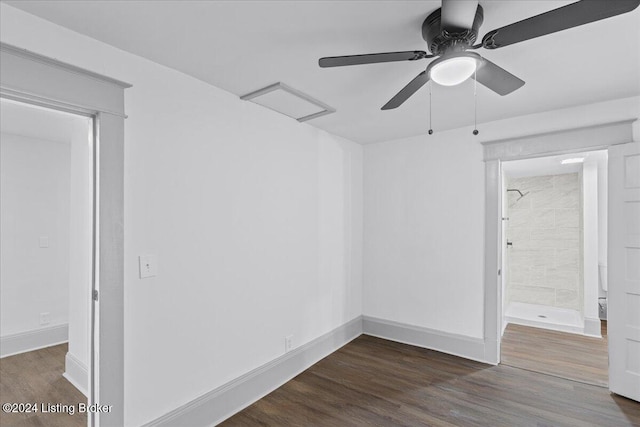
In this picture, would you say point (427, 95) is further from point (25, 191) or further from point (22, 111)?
point (25, 191)

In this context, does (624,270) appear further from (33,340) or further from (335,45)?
(33,340)

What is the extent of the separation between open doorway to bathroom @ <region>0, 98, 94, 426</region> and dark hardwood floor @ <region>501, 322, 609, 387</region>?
394 cm

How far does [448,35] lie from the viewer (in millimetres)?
1455

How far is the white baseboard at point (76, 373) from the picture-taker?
2457 millimetres

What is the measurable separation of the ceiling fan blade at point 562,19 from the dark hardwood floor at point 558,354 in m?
3.10

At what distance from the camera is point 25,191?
3033 mm

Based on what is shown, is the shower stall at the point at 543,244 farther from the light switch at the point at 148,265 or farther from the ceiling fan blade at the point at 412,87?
the light switch at the point at 148,265

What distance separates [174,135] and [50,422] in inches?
81.0

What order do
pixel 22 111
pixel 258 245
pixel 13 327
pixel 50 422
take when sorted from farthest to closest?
1. pixel 13 327
2. pixel 258 245
3. pixel 22 111
4. pixel 50 422

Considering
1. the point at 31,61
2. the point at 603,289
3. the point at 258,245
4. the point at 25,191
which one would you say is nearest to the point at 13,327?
the point at 25,191

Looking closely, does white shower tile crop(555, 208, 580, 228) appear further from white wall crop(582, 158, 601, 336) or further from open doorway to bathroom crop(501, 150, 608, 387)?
white wall crop(582, 158, 601, 336)

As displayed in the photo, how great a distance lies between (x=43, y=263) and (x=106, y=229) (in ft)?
6.99

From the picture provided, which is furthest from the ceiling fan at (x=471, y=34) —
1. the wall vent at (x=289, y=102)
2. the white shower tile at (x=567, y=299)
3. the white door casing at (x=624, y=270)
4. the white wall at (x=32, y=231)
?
the white shower tile at (x=567, y=299)

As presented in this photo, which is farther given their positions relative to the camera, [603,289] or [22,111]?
[603,289]
